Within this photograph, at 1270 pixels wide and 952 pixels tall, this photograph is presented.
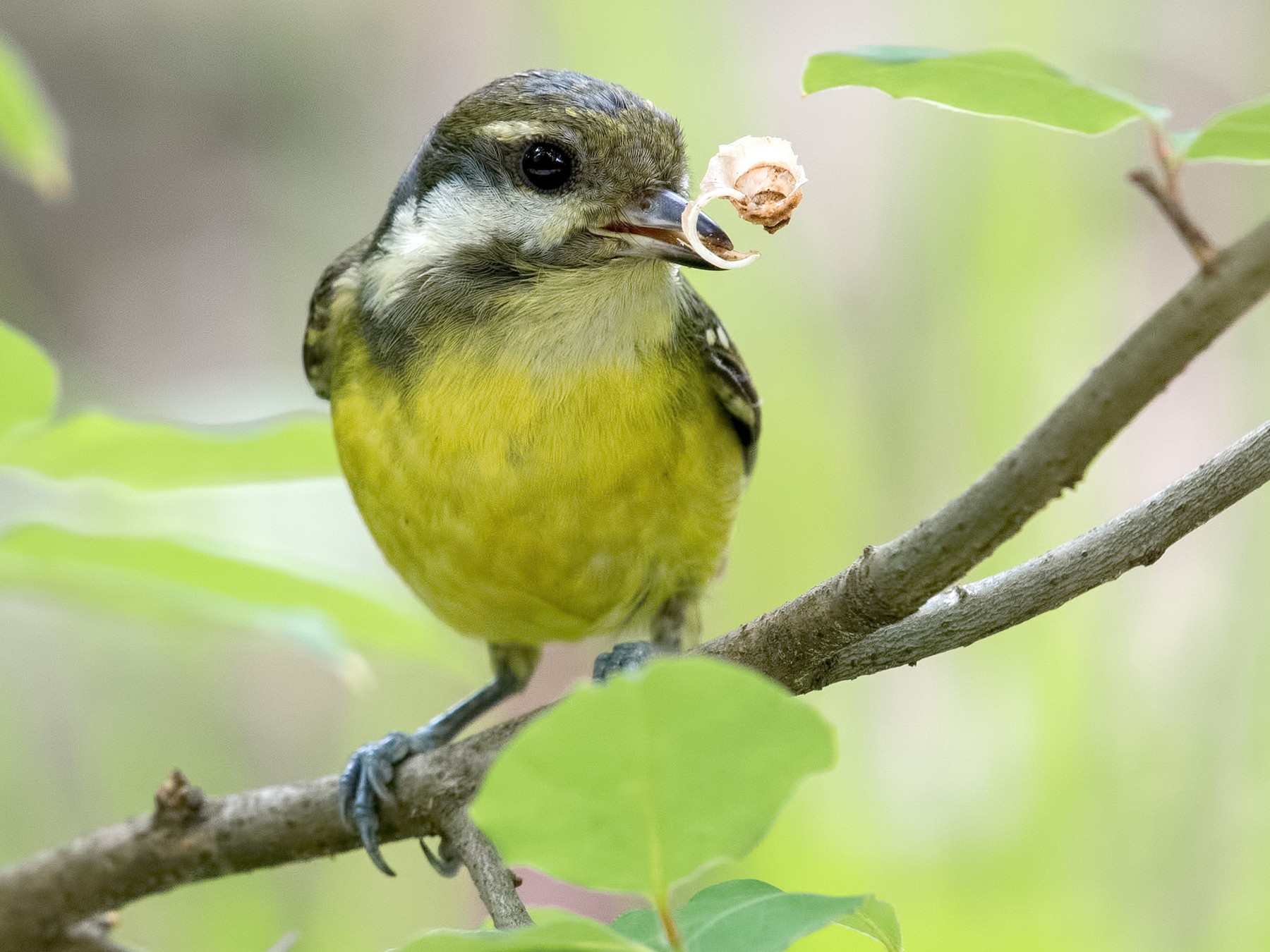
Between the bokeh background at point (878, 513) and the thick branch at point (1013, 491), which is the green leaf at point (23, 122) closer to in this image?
the bokeh background at point (878, 513)

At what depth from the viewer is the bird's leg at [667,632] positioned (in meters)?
2.55

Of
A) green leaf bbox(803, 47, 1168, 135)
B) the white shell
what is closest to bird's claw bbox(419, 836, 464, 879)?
the white shell

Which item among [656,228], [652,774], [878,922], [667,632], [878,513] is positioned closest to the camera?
[652,774]

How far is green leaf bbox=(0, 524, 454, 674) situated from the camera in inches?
75.6

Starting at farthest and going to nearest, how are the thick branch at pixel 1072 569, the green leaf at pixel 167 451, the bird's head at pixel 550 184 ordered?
1. the bird's head at pixel 550 184
2. the green leaf at pixel 167 451
3. the thick branch at pixel 1072 569

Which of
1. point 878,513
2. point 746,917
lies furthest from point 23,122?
point 878,513

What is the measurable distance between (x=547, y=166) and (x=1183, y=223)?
5.09 ft

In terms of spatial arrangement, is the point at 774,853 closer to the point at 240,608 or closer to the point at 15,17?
the point at 240,608

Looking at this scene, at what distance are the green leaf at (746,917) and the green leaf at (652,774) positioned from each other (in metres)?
0.10

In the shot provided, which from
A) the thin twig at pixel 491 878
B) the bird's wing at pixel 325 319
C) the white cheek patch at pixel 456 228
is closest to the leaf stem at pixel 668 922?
the thin twig at pixel 491 878

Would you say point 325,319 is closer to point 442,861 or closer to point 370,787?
point 370,787

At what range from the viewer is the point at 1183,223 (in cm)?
98

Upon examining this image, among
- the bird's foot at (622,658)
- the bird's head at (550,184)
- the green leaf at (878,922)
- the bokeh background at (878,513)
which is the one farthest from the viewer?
the bokeh background at (878,513)

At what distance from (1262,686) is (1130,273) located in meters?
1.49
